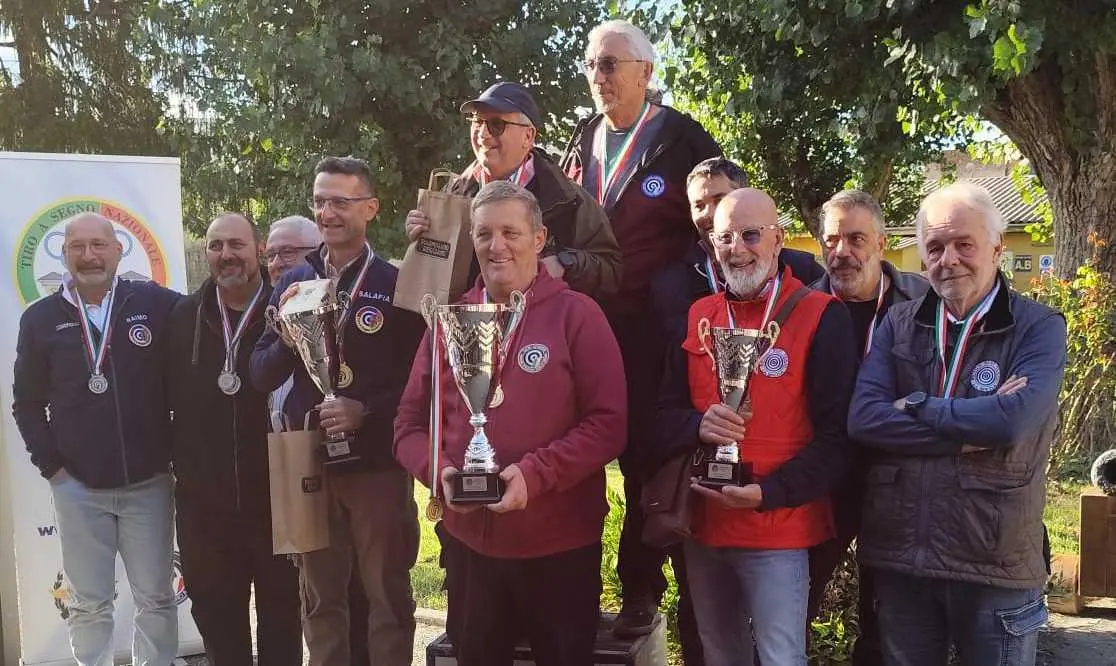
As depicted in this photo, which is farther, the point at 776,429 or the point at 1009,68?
the point at 1009,68

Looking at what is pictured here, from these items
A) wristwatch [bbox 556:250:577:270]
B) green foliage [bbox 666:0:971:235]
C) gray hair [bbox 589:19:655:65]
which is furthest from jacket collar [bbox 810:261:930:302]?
green foliage [bbox 666:0:971:235]

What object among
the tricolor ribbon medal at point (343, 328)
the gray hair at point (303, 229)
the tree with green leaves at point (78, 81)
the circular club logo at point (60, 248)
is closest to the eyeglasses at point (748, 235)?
the tricolor ribbon medal at point (343, 328)

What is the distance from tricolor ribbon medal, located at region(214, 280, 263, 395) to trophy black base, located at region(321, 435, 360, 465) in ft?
2.06

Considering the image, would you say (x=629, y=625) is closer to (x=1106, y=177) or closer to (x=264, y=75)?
(x=1106, y=177)

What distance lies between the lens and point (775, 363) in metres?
2.80

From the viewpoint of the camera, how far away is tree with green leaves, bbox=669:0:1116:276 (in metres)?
6.87

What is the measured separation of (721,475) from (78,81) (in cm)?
1544

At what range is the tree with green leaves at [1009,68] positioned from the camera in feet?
22.5

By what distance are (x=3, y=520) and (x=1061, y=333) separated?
17.0 feet

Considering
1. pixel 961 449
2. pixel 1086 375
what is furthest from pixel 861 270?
pixel 1086 375

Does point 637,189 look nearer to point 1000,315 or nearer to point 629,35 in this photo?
point 629,35

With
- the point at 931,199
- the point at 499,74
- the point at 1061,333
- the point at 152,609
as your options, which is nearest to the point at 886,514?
the point at 1061,333

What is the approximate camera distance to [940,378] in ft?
8.92

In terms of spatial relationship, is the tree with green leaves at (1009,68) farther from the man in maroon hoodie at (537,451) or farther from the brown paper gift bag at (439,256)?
the man in maroon hoodie at (537,451)
